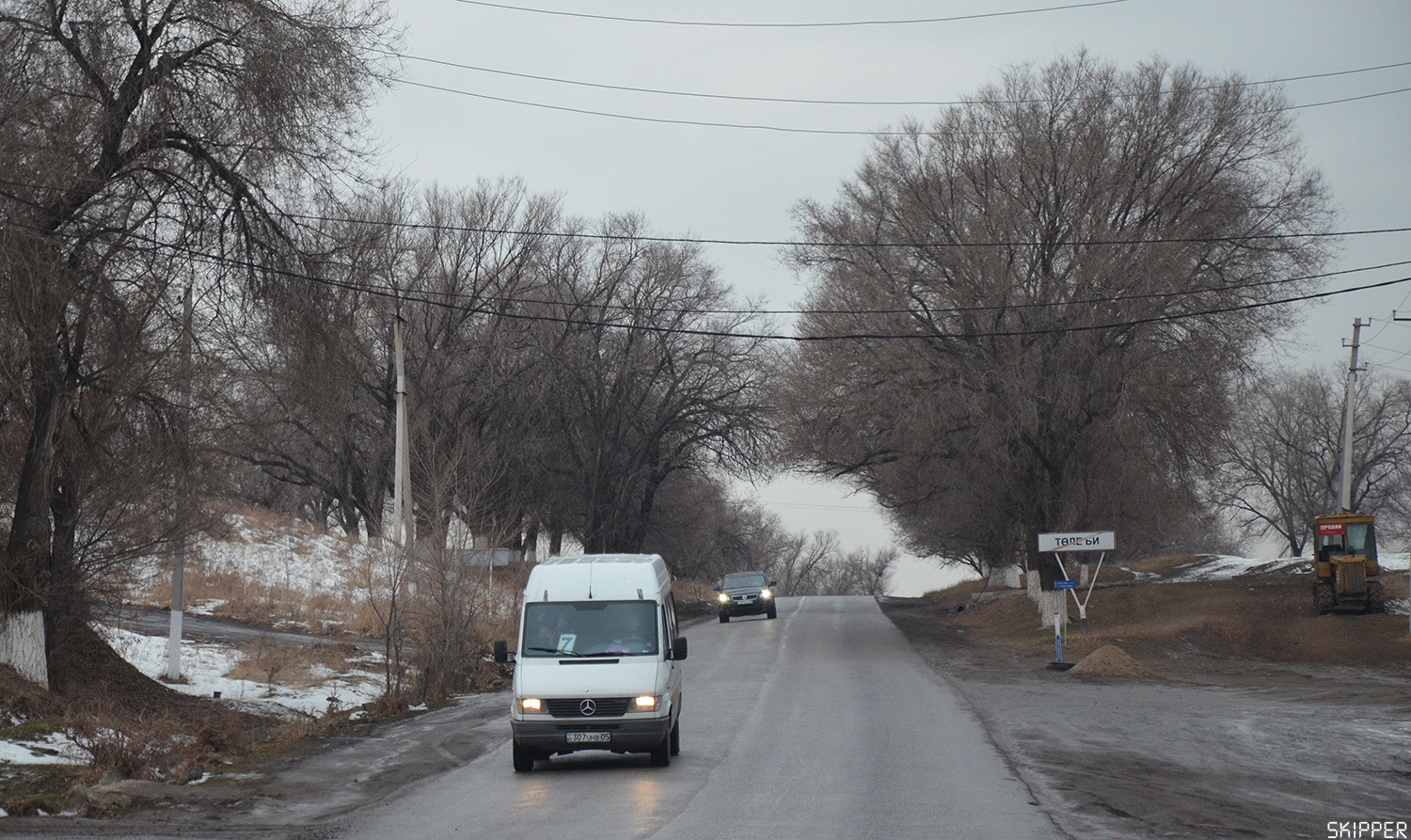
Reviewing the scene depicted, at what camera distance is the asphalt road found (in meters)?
10.4

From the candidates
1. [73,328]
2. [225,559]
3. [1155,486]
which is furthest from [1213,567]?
[73,328]

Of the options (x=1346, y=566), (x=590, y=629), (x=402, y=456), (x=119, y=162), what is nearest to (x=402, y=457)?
(x=402, y=456)

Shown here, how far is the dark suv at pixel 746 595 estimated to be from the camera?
145 feet

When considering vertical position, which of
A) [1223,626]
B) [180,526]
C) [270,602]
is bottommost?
[1223,626]

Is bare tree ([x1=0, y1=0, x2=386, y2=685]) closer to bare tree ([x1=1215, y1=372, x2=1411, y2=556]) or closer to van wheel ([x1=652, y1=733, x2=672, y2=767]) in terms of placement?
van wheel ([x1=652, y1=733, x2=672, y2=767])

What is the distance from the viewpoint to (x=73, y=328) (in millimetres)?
16438

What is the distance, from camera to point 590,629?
14906 mm

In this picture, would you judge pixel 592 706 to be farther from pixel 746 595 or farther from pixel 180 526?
pixel 746 595

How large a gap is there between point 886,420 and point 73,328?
22348 millimetres

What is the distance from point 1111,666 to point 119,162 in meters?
21.2

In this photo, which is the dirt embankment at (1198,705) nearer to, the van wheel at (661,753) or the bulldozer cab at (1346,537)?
the bulldozer cab at (1346,537)

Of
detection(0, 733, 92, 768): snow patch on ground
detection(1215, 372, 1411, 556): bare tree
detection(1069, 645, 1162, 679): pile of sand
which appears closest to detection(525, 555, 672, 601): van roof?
detection(0, 733, 92, 768): snow patch on ground

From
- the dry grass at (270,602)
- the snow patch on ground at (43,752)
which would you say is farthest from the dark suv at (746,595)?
the snow patch on ground at (43,752)

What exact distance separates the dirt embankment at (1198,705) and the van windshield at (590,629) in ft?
15.1
